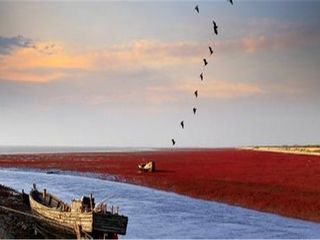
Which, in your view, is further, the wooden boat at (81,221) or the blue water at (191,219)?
the blue water at (191,219)

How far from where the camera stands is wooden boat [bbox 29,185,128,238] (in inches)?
1030

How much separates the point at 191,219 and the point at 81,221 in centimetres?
1131

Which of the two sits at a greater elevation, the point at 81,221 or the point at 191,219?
the point at 81,221

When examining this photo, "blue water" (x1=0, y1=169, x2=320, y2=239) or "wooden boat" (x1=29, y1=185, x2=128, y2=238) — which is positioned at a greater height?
"wooden boat" (x1=29, y1=185, x2=128, y2=238)

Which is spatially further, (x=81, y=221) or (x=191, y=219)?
(x=191, y=219)

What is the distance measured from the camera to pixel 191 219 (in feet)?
118

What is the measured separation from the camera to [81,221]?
2708 cm

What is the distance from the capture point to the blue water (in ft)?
102

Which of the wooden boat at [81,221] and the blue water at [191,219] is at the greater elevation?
the wooden boat at [81,221]

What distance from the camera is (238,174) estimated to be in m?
65.7

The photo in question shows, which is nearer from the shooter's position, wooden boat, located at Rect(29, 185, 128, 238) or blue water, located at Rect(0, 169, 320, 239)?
wooden boat, located at Rect(29, 185, 128, 238)

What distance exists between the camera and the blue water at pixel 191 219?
31.2 meters

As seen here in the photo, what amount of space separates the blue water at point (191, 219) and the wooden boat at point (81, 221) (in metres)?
4.14

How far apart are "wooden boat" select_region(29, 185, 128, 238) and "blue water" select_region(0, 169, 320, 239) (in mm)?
4138
